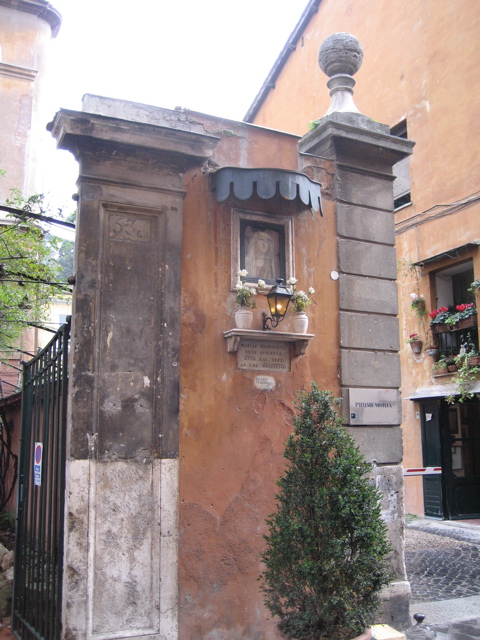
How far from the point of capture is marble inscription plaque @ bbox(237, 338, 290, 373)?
6.46m

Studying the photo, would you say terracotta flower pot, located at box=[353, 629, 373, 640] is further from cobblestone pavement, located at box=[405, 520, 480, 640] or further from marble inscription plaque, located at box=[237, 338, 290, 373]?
marble inscription plaque, located at box=[237, 338, 290, 373]

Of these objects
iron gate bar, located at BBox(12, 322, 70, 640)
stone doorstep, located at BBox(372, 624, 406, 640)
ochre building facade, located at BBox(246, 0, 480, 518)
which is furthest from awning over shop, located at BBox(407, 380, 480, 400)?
iron gate bar, located at BBox(12, 322, 70, 640)

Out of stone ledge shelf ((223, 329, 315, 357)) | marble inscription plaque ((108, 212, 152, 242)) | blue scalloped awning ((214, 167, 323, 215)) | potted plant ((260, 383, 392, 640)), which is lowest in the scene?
potted plant ((260, 383, 392, 640))

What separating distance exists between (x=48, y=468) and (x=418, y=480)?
10196 millimetres

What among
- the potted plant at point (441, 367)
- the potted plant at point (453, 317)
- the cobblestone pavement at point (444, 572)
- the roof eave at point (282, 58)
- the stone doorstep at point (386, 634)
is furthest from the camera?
the roof eave at point (282, 58)

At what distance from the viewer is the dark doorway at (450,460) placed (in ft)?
44.6

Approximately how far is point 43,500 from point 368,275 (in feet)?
14.6

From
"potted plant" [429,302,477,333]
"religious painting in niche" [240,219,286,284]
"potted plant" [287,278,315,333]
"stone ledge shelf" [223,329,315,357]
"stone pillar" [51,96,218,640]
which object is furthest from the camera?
"potted plant" [429,302,477,333]

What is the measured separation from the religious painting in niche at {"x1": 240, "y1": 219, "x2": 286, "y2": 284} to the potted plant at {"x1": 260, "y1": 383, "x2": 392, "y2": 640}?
7.22 ft

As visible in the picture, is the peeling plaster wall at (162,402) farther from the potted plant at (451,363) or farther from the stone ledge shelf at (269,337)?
the potted plant at (451,363)

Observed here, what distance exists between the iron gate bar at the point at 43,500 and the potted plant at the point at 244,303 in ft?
5.64

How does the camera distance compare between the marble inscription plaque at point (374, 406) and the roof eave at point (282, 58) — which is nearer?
the marble inscription plaque at point (374, 406)

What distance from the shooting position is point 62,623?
5.33 m

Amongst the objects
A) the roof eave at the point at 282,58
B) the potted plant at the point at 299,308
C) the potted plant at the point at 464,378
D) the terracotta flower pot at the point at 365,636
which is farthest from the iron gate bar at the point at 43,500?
the roof eave at the point at 282,58
